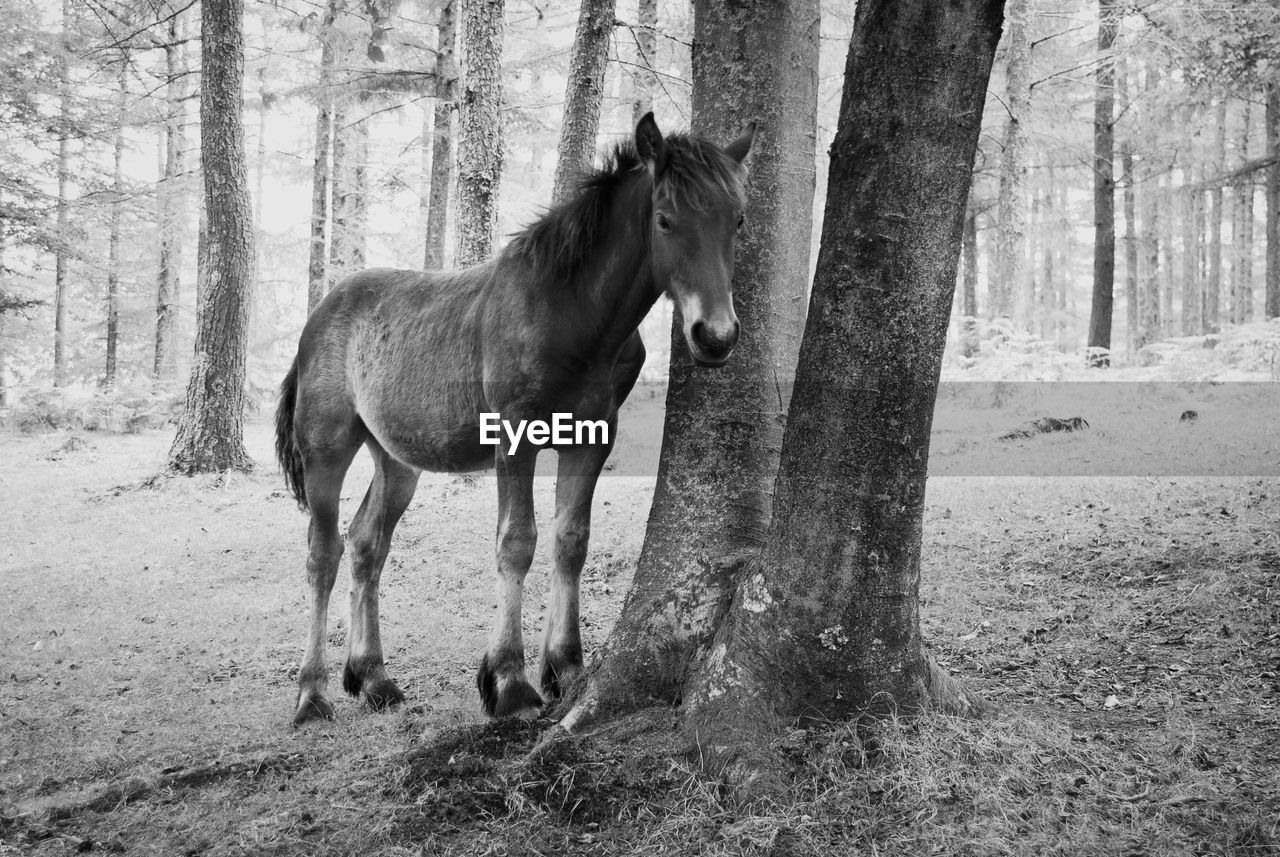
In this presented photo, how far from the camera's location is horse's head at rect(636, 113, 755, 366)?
3.46 metres

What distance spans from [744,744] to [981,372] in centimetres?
1382

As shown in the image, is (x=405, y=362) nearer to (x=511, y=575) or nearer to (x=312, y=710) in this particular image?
(x=511, y=575)

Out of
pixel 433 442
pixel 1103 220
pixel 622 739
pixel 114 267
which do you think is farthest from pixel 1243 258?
pixel 114 267

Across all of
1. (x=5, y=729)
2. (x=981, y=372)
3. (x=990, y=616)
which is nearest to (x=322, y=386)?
(x=5, y=729)

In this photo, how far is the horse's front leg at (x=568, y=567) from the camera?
14.8 ft

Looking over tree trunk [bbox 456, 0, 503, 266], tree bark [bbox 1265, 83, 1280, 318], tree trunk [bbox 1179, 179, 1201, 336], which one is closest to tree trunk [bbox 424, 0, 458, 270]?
tree trunk [bbox 456, 0, 503, 266]

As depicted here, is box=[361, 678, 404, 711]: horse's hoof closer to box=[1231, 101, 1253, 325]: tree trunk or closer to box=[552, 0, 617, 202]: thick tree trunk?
box=[552, 0, 617, 202]: thick tree trunk

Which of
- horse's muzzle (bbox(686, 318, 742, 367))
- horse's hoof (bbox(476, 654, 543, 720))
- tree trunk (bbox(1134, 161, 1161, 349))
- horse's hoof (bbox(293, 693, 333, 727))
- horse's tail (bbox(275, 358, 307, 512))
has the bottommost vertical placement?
horse's hoof (bbox(293, 693, 333, 727))

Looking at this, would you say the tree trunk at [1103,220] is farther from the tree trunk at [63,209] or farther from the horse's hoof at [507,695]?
the tree trunk at [63,209]

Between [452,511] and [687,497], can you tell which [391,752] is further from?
[452,511]

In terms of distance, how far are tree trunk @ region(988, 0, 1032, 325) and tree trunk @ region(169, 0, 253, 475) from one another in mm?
12759

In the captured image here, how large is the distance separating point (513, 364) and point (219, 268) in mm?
9956

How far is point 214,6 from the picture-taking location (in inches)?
488

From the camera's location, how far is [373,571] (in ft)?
18.1
